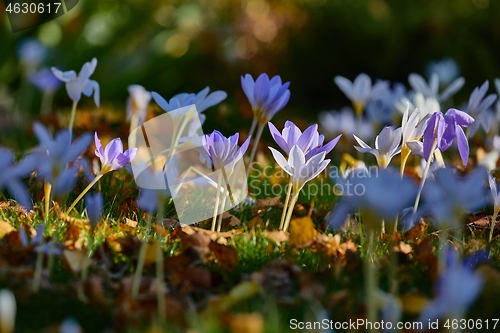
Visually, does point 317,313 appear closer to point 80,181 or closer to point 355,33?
point 80,181

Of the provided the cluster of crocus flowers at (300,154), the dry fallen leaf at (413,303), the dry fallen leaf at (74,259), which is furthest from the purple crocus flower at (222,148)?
the dry fallen leaf at (413,303)

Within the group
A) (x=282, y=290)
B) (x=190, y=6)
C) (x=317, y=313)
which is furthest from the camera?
(x=190, y=6)

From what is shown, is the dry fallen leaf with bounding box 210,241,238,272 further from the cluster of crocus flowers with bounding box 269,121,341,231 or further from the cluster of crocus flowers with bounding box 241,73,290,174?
the cluster of crocus flowers with bounding box 241,73,290,174

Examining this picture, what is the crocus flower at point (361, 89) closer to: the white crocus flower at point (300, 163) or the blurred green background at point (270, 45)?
the white crocus flower at point (300, 163)

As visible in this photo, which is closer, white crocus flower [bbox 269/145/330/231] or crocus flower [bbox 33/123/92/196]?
crocus flower [bbox 33/123/92/196]

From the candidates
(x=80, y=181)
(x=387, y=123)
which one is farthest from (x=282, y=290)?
(x=387, y=123)

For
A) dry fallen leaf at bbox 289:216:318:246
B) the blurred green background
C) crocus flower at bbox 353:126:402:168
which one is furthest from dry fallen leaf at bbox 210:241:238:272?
the blurred green background
